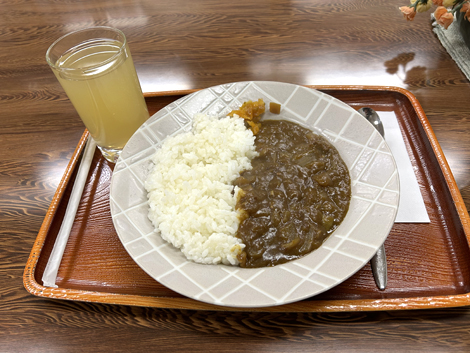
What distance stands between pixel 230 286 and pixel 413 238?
3.42 ft

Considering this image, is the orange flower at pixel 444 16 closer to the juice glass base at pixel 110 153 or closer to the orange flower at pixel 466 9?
the orange flower at pixel 466 9

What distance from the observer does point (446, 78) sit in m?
2.61

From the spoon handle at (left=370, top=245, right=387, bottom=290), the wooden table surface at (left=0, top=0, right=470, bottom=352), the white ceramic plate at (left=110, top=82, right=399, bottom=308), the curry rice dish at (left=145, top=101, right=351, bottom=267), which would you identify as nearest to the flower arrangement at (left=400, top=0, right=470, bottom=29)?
the wooden table surface at (left=0, top=0, right=470, bottom=352)

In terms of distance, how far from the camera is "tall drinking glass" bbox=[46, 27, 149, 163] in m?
1.82

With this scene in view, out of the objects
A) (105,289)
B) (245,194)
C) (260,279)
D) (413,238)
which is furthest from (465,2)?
(105,289)

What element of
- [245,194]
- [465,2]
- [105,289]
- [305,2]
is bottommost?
[105,289]

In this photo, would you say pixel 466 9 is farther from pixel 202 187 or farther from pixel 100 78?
pixel 100 78

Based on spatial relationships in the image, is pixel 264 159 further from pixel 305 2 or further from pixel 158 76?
pixel 305 2

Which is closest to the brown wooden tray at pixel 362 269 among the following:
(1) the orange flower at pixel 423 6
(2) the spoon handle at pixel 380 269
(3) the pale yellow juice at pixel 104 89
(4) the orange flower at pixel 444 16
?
(2) the spoon handle at pixel 380 269

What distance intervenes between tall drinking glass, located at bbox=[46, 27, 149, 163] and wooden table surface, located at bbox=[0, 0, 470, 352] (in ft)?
1.86

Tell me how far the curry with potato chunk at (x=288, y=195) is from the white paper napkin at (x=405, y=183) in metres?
0.35

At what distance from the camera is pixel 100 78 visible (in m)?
1.82

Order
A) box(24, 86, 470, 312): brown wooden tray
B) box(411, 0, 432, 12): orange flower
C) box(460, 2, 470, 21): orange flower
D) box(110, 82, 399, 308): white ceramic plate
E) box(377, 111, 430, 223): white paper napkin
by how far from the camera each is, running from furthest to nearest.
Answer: box(411, 0, 432, 12): orange flower, box(460, 2, 470, 21): orange flower, box(377, 111, 430, 223): white paper napkin, box(24, 86, 470, 312): brown wooden tray, box(110, 82, 399, 308): white ceramic plate

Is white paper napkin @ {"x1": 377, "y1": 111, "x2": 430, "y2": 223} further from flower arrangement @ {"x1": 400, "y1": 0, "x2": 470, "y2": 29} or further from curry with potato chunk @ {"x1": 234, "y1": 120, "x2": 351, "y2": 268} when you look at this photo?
flower arrangement @ {"x1": 400, "y1": 0, "x2": 470, "y2": 29}
